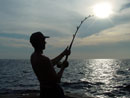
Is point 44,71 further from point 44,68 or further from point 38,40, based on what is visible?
point 38,40

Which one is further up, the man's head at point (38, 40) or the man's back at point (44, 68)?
the man's head at point (38, 40)

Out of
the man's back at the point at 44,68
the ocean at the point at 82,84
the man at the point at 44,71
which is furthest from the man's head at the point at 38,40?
the ocean at the point at 82,84

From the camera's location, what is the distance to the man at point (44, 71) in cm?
469

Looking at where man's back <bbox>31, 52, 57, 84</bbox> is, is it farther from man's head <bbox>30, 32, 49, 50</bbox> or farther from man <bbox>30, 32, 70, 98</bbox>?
man's head <bbox>30, 32, 49, 50</bbox>

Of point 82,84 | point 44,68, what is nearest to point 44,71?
point 44,68

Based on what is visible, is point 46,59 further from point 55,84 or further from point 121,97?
point 121,97

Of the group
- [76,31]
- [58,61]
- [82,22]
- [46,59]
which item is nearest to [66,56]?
[58,61]

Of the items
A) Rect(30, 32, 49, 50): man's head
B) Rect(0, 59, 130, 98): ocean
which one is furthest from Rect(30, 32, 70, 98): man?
Rect(0, 59, 130, 98): ocean

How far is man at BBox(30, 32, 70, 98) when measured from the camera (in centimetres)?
469

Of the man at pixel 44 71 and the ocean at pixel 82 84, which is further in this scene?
the ocean at pixel 82 84

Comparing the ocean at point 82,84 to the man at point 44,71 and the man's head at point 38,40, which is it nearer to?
the man at point 44,71

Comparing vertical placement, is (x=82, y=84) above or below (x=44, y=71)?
below

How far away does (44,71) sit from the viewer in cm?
471

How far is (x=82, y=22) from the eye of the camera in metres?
6.72
